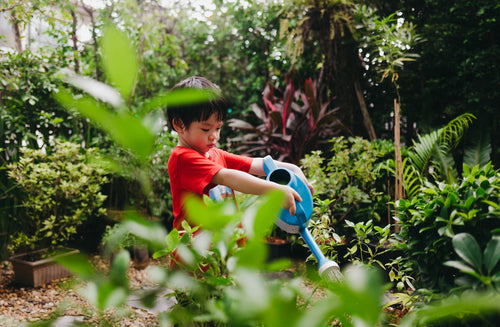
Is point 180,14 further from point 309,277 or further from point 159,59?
point 309,277

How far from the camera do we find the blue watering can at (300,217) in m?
0.91

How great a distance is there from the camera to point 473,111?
3.56 m

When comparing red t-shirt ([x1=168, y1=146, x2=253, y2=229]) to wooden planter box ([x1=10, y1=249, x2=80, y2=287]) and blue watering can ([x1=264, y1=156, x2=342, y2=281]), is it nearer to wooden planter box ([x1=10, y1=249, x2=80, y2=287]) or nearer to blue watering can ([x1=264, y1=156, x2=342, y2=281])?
blue watering can ([x1=264, y1=156, x2=342, y2=281])

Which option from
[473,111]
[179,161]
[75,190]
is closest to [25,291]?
[75,190]

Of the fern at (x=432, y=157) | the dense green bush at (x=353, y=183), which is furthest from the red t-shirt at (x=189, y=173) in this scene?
the fern at (x=432, y=157)

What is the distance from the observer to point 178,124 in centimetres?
122

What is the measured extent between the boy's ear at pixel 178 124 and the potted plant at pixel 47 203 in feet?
6.24

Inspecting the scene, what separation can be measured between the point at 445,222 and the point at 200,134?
0.88 m

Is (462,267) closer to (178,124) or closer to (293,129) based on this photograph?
(178,124)

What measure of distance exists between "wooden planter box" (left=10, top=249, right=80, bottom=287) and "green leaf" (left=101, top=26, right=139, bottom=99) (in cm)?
290

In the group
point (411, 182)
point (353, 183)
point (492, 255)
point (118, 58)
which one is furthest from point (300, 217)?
point (353, 183)

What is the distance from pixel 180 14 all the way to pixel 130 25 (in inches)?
56.7

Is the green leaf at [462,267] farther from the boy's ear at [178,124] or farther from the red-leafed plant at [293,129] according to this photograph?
the red-leafed plant at [293,129]

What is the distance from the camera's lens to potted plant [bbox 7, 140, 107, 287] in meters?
2.88
